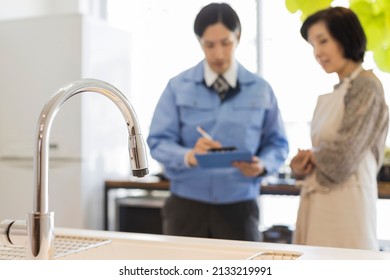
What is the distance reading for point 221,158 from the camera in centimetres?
212

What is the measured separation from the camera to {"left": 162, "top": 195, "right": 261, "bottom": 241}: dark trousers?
224 centimetres

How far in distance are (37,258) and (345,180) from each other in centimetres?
123

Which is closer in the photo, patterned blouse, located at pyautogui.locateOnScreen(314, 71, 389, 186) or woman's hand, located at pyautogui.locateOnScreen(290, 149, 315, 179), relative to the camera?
patterned blouse, located at pyautogui.locateOnScreen(314, 71, 389, 186)

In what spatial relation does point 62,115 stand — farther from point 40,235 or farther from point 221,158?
point 40,235

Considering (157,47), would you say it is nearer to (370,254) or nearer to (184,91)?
(184,91)

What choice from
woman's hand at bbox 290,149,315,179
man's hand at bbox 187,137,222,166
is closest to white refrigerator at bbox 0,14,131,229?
man's hand at bbox 187,137,222,166

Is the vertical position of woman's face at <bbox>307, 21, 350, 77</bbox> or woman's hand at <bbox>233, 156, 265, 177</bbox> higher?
woman's face at <bbox>307, 21, 350, 77</bbox>

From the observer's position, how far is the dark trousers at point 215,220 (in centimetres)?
224

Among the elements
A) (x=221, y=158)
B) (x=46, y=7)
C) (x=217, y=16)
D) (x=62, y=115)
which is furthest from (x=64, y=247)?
(x=46, y=7)

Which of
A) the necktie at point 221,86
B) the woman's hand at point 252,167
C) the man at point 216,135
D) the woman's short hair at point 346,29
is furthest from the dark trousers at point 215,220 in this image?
the woman's short hair at point 346,29

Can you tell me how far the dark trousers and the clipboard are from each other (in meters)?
0.18

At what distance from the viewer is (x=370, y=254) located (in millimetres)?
1155

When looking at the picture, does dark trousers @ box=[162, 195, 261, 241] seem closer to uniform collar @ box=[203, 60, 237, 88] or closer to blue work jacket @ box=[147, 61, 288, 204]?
blue work jacket @ box=[147, 61, 288, 204]
